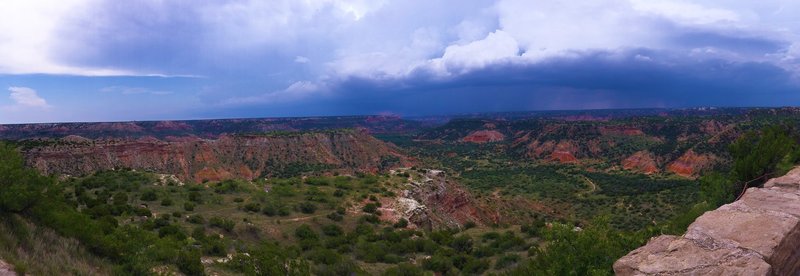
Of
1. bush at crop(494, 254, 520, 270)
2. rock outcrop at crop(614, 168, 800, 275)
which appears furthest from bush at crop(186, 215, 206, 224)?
rock outcrop at crop(614, 168, 800, 275)

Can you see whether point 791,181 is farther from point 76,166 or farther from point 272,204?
point 76,166

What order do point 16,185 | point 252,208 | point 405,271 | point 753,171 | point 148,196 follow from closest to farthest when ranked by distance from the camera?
1. point 16,185
2. point 405,271
3. point 753,171
4. point 148,196
5. point 252,208

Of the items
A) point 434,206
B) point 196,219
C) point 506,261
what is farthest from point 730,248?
point 434,206

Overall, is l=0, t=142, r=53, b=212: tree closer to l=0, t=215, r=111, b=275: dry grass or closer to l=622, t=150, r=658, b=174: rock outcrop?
l=0, t=215, r=111, b=275: dry grass

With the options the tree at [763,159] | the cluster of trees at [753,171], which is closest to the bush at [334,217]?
the cluster of trees at [753,171]

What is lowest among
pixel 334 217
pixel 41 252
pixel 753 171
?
pixel 334 217

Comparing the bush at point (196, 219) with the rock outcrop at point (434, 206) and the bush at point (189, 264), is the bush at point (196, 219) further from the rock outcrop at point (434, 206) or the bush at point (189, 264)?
Result: the rock outcrop at point (434, 206)

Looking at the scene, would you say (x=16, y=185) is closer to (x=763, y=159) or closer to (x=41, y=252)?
(x=41, y=252)
